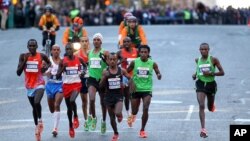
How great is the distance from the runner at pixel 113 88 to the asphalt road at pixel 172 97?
0.76m

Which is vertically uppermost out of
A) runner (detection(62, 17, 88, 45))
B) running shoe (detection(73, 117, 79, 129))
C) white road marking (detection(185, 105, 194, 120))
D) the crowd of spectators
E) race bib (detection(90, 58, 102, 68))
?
runner (detection(62, 17, 88, 45))

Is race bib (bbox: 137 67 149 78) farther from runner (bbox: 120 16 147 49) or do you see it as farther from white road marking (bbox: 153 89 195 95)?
white road marking (bbox: 153 89 195 95)

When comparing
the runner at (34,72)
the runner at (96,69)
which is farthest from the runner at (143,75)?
the runner at (34,72)

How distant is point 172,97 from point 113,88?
8.68 meters

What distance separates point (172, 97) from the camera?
88.6 ft

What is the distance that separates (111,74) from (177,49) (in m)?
23.9

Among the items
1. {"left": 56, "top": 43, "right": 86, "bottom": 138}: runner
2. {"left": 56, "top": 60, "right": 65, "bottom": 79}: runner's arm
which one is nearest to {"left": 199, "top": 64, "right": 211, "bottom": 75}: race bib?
{"left": 56, "top": 43, "right": 86, "bottom": 138}: runner

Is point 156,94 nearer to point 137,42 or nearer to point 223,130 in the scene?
point 137,42

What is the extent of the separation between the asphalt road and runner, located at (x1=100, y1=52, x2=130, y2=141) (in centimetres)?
76

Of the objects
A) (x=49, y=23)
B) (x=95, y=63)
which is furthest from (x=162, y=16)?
(x=95, y=63)

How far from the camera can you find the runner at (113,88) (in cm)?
1841

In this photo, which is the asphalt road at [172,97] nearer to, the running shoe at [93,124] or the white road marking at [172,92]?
the white road marking at [172,92]

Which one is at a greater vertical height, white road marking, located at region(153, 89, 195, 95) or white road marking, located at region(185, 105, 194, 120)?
white road marking, located at region(185, 105, 194, 120)

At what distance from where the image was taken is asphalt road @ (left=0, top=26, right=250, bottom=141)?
20047mm
